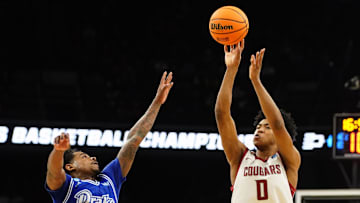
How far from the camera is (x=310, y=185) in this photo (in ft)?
38.6

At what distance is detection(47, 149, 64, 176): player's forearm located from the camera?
3.78 meters

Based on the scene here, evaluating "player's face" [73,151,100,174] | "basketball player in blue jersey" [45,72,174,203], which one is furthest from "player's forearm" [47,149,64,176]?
"player's face" [73,151,100,174]

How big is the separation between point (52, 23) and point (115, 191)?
27.3 ft

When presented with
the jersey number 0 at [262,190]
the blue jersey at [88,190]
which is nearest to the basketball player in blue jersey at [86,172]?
the blue jersey at [88,190]

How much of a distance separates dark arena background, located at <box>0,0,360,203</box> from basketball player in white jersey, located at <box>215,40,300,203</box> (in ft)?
A: 20.4

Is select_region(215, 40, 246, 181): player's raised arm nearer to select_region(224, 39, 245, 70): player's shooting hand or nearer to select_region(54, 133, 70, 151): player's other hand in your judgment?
select_region(224, 39, 245, 70): player's shooting hand

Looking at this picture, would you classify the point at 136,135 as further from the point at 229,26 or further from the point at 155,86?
the point at 155,86

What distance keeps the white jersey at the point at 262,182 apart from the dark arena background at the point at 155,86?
632 centimetres

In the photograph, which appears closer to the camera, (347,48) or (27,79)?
(27,79)

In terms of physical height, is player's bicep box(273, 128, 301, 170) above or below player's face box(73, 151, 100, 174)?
above

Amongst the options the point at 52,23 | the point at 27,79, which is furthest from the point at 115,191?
the point at 52,23

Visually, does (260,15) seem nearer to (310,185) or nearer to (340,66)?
(340,66)

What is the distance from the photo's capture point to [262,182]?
4.23m

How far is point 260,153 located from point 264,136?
13 centimetres
